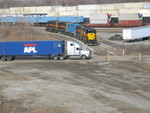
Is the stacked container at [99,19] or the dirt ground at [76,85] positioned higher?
the stacked container at [99,19]

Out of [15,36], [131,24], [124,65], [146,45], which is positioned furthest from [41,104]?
[131,24]

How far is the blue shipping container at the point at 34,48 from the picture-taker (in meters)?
41.9

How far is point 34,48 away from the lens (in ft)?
138

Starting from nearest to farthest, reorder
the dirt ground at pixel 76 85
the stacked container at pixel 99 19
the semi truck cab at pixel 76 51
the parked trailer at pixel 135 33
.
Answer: the dirt ground at pixel 76 85 → the semi truck cab at pixel 76 51 → the parked trailer at pixel 135 33 → the stacked container at pixel 99 19

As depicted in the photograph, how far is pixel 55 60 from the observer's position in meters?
42.5

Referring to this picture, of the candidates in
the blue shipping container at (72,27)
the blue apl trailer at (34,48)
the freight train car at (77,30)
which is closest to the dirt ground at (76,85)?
the blue apl trailer at (34,48)

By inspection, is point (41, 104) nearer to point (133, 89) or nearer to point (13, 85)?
point (13, 85)

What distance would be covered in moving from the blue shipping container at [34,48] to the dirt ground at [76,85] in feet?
4.09

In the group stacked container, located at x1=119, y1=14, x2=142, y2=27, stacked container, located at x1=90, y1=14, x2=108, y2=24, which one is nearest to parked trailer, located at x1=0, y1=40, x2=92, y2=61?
stacked container, located at x1=119, y1=14, x2=142, y2=27

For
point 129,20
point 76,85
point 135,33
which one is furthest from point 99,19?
point 76,85

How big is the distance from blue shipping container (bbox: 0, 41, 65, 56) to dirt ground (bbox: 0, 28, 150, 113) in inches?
49.1

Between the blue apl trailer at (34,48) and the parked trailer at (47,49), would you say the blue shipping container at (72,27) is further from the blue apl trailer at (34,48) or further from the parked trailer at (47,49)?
the blue apl trailer at (34,48)

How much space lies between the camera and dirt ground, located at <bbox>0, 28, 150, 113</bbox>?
2009 centimetres

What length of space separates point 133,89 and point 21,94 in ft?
32.1
